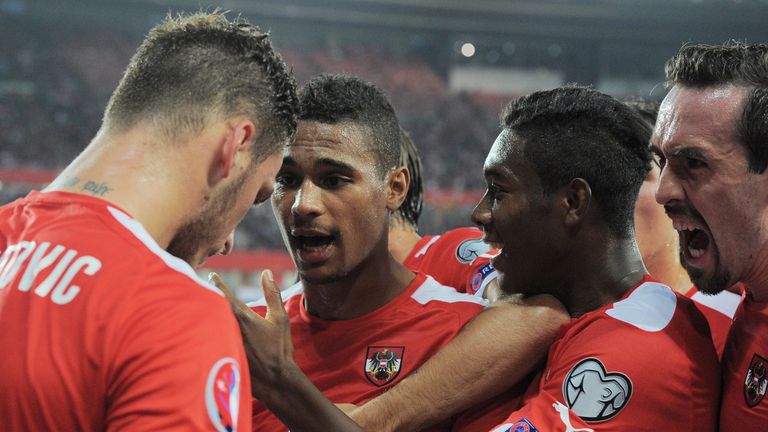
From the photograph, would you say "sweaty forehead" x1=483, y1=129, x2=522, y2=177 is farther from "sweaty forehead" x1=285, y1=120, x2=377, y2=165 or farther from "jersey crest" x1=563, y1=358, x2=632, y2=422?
"jersey crest" x1=563, y1=358, x2=632, y2=422

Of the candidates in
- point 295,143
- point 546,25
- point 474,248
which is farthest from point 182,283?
point 546,25

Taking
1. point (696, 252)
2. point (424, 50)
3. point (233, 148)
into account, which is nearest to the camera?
point (233, 148)

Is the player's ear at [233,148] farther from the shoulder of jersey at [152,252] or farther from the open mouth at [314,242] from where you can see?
the open mouth at [314,242]

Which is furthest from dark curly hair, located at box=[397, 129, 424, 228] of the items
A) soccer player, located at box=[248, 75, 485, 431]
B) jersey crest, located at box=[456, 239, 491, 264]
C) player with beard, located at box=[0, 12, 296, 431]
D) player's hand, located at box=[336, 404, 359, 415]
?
player with beard, located at box=[0, 12, 296, 431]

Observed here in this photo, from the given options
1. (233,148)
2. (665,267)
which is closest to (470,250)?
(665,267)

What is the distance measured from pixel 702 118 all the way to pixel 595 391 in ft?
2.58

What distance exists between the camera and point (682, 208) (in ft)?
7.38

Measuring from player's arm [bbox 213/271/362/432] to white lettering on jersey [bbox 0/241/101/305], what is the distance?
0.65 metres

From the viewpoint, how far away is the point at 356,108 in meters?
2.78

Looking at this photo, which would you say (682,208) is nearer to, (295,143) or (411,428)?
(411,428)

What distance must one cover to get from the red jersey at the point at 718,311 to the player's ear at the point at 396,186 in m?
1.11

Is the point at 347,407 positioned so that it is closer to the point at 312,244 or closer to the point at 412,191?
the point at 312,244

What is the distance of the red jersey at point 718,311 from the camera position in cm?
281

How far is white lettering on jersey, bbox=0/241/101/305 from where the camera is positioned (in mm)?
1452
